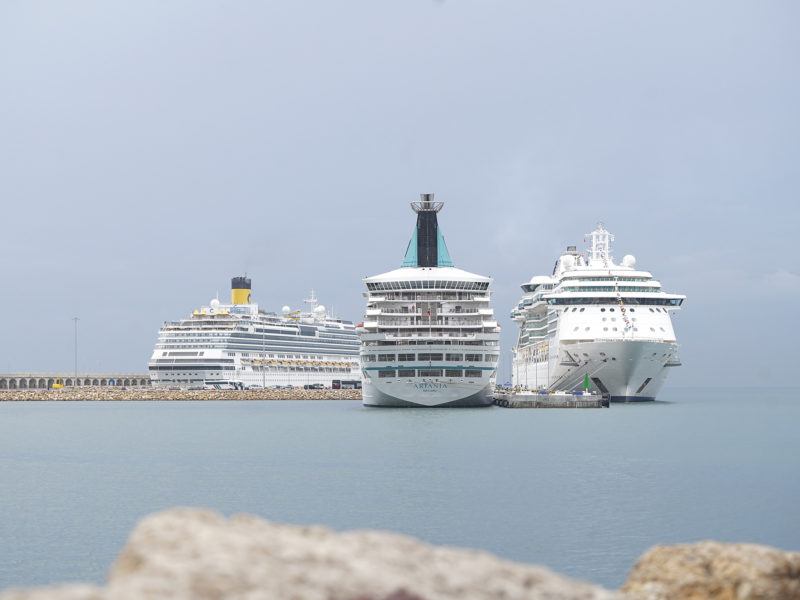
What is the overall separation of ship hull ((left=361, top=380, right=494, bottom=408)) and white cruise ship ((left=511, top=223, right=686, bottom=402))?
48.9 ft

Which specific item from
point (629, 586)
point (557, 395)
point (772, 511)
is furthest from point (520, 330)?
point (629, 586)

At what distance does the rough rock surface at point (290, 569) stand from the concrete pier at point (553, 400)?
246 feet

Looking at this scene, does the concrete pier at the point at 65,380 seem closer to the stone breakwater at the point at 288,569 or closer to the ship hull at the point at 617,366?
the ship hull at the point at 617,366

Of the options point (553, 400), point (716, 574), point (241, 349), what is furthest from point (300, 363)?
point (716, 574)

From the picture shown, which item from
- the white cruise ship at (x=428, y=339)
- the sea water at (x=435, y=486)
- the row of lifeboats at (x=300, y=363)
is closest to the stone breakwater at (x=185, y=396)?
the row of lifeboats at (x=300, y=363)

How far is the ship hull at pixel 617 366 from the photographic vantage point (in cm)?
8100

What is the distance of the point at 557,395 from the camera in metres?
82.2

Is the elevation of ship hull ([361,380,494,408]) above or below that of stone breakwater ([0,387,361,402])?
above

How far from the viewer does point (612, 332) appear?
268 ft

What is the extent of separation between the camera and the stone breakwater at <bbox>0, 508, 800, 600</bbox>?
225 inches

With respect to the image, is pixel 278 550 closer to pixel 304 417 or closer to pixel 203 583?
pixel 203 583

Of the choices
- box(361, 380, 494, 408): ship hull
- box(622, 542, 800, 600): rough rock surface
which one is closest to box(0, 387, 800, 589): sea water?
box(361, 380, 494, 408): ship hull

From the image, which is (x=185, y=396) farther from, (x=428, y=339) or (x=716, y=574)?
(x=716, y=574)

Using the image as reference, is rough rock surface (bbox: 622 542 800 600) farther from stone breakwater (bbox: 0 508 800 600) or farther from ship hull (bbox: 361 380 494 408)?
ship hull (bbox: 361 380 494 408)
